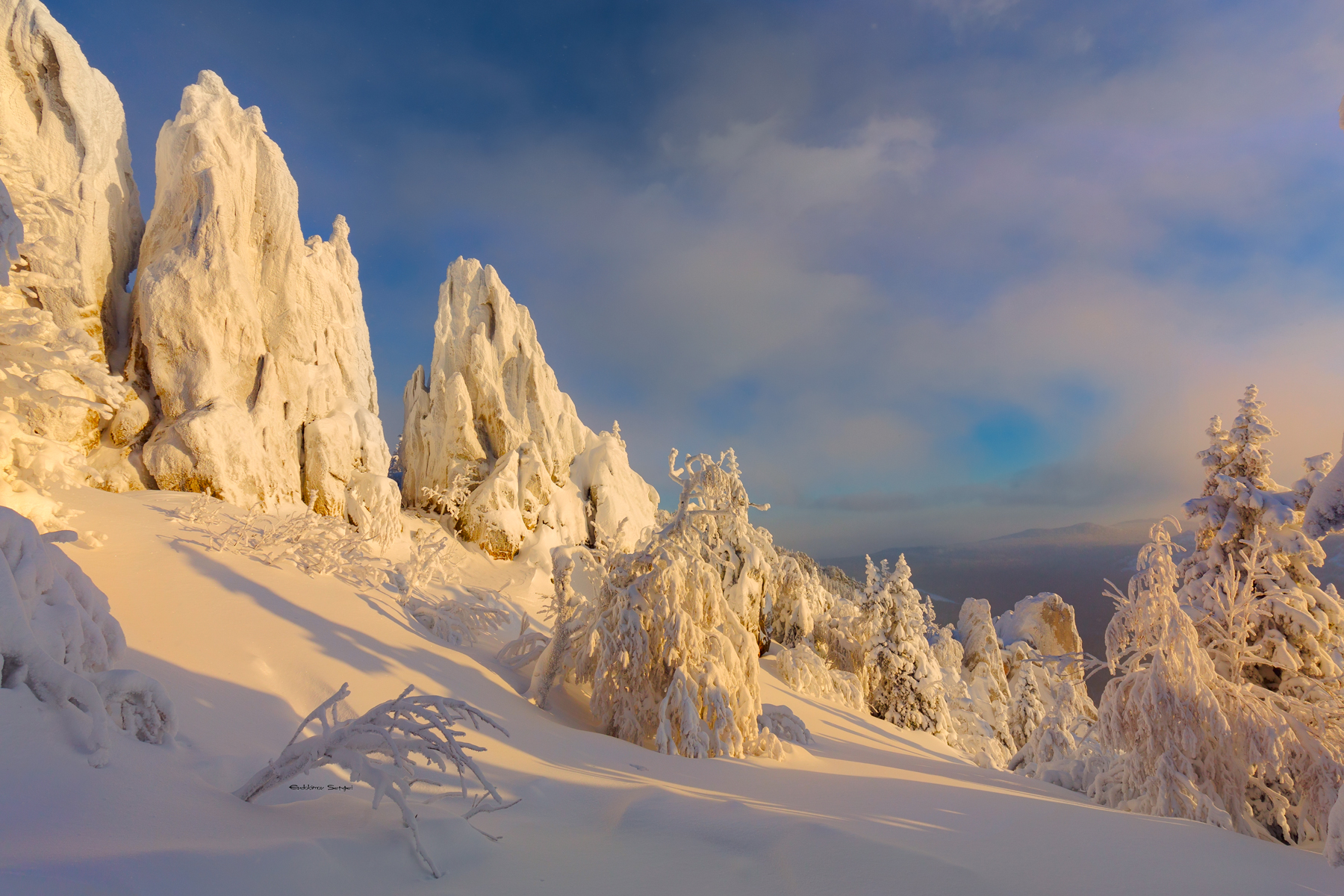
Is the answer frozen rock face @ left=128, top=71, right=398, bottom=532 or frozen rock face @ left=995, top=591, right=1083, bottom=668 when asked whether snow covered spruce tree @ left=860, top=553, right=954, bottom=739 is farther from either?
frozen rock face @ left=128, top=71, right=398, bottom=532

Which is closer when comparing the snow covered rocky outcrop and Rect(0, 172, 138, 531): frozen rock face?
Rect(0, 172, 138, 531): frozen rock face

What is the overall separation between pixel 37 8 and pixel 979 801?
32.2m

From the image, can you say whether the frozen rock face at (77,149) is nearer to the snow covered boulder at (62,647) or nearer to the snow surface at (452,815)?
the snow surface at (452,815)

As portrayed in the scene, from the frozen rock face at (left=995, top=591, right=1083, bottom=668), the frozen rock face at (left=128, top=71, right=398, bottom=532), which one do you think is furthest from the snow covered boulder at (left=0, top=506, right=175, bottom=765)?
→ the frozen rock face at (left=995, top=591, right=1083, bottom=668)

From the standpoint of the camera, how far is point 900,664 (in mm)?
23031

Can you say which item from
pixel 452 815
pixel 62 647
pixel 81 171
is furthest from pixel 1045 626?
pixel 81 171

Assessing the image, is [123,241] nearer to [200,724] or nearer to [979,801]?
[200,724]

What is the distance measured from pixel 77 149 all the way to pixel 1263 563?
110 ft

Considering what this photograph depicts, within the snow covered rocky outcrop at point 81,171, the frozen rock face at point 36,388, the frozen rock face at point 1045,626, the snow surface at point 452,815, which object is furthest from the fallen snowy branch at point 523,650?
the frozen rock face at point 1045,626

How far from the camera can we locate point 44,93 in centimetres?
1894

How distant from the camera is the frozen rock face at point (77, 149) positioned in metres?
18.2

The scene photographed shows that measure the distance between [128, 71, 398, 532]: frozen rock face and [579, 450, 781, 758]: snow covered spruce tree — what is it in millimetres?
14870

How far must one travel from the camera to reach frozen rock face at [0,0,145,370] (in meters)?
18.2

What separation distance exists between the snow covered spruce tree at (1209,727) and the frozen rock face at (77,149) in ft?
85.2
